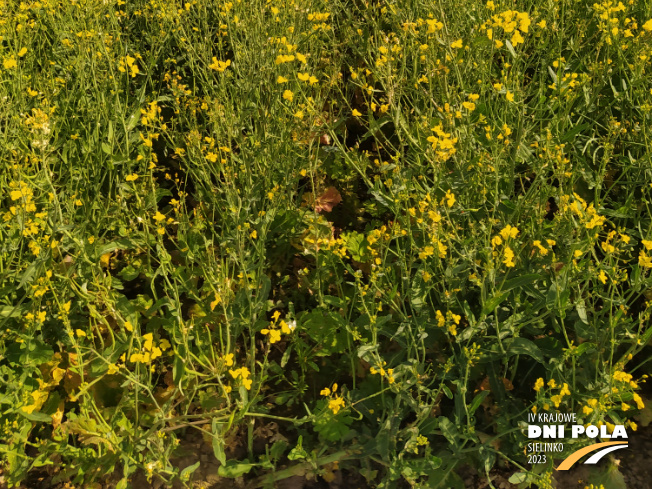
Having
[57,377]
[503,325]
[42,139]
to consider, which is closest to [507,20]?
[503,325]

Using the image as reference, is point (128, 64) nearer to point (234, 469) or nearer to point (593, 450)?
point (234, 469)

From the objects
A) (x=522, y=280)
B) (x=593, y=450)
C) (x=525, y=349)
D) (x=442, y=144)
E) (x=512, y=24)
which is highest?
(x=512, y=24)

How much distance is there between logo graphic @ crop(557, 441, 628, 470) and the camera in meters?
1.62

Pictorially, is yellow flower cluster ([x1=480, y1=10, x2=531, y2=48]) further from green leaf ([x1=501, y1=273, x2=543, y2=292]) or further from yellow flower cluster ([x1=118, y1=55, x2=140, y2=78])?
yellow flower cluster ([x1=118, y1=55, x2=140, y2=78])

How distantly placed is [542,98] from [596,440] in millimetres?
1154

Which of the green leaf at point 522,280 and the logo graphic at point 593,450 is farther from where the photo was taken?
the logo graphic at point 593,450

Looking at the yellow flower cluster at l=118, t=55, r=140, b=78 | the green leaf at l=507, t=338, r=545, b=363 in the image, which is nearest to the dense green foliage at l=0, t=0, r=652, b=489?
the green leaf at l=507, t=338, r=545, b=363

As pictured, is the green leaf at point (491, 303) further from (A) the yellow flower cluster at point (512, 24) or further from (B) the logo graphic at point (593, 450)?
(A) the yellow flower cluster at point (512, 24)

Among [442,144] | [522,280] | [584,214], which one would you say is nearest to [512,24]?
[442,144]

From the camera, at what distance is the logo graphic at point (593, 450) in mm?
1618

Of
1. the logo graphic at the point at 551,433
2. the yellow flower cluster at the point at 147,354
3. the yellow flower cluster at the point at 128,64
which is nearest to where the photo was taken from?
the yellow flower cluster at the point at 147,354

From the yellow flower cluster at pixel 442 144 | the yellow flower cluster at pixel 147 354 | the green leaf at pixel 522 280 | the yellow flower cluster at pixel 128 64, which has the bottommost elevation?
the green leaf at pixel 522 280

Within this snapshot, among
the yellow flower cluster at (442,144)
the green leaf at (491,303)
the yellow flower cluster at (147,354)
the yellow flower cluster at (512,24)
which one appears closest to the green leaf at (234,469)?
the yellow flower cluster at (147,354)

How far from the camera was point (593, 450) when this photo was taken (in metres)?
1.66
